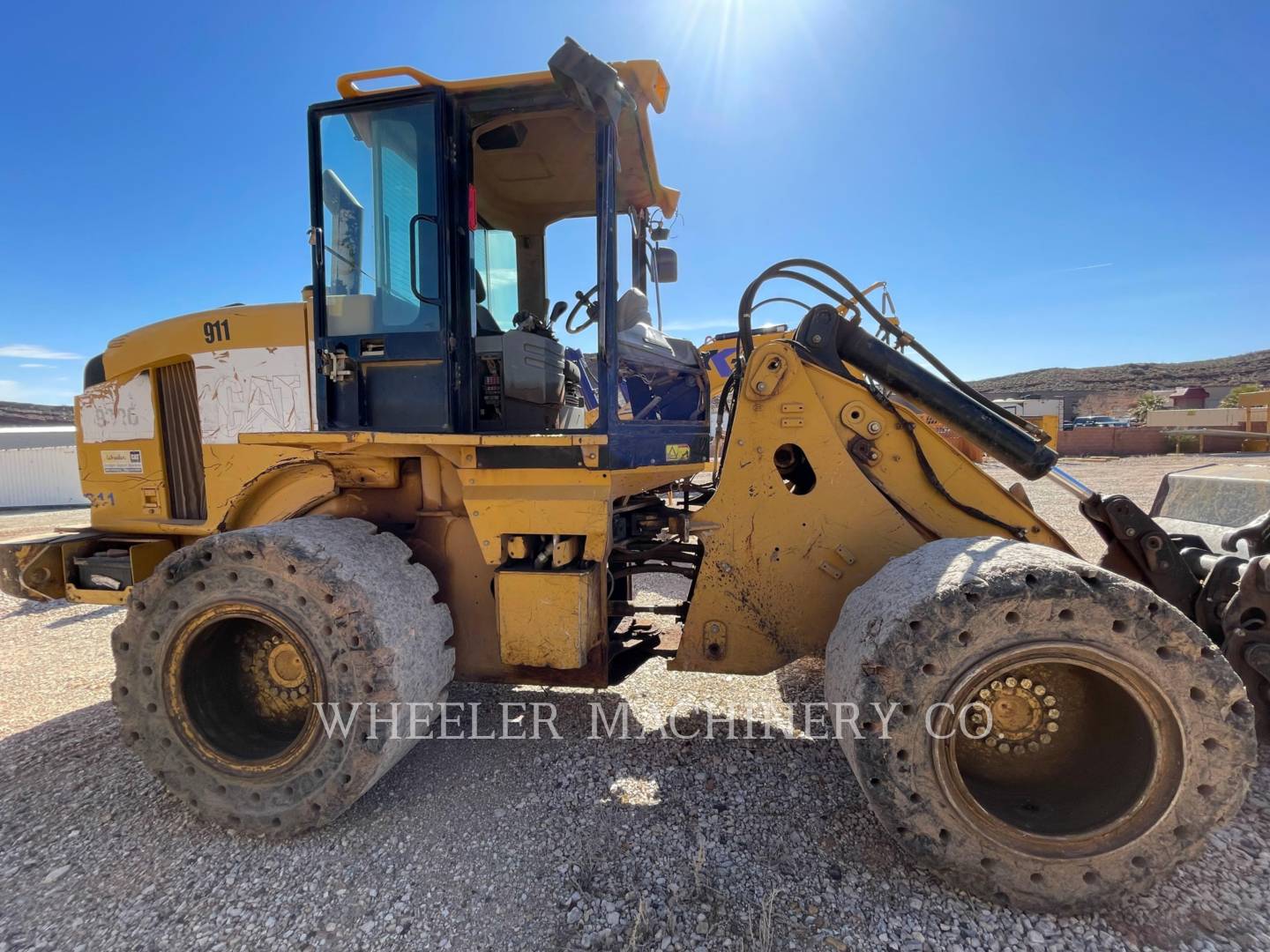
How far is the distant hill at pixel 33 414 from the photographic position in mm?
33188

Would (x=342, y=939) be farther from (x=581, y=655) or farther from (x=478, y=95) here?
(x=478, y=95)

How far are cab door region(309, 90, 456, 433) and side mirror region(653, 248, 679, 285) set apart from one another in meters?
1.52

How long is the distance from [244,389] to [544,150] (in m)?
2.17

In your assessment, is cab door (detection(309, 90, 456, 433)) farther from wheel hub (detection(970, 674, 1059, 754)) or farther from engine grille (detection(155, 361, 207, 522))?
wheel hub (detection(970, 674, 1059, 754))

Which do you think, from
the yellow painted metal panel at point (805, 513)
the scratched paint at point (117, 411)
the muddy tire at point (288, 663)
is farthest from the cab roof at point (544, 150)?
the scratched paint at point (117, 411)

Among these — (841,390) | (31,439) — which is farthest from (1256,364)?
(31,439)

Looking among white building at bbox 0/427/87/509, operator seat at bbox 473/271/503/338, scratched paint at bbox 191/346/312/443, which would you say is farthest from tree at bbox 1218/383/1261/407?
white building at bbox 0/427/87/509

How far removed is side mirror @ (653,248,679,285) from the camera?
3.83 metres

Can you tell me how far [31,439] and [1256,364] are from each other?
92703mm

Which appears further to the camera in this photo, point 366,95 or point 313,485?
point 313,485

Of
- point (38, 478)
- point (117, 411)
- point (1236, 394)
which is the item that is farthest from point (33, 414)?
point (1236, 394)

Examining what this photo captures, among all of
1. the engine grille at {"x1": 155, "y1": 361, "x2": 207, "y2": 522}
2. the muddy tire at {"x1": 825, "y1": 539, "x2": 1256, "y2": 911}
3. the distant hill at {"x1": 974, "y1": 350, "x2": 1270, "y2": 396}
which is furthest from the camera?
the distant hill at {"x1": 974, "y1": 350, "x2": 1270, "y2": 396}

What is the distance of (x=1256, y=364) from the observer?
61.3 m

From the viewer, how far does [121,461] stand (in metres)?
3.73
